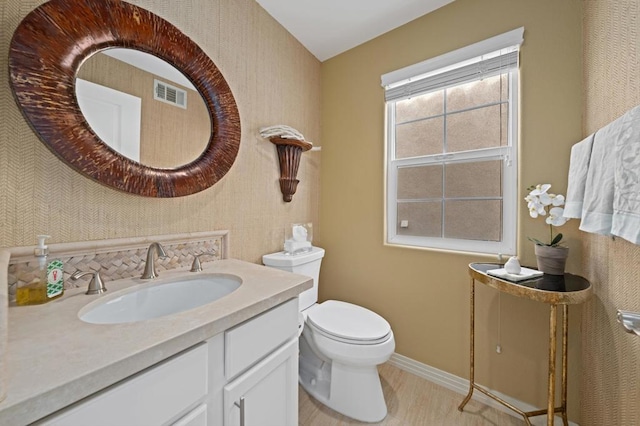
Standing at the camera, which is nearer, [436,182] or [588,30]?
A: [588,30]

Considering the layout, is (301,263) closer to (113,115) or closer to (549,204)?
(113,115)

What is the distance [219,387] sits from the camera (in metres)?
0.70

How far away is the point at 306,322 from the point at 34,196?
130 centimetres

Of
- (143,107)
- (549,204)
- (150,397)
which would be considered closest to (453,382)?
(549,204)

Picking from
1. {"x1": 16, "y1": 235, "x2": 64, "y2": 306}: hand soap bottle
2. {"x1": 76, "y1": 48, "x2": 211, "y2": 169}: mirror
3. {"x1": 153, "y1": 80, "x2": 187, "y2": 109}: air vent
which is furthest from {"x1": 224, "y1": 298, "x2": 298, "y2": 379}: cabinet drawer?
{"x1": 153, "y1": 80, "x2": 187, "y2": 109}: air vent

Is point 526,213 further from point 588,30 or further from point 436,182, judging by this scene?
point 588,30

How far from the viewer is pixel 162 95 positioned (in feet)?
3.67

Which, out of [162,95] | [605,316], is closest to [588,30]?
[605,316]

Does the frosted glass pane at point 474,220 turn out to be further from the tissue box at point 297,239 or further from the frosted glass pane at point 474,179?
the tissue box at point 297,239

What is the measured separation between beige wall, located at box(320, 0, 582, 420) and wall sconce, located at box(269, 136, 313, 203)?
44cm

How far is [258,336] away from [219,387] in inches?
6.4

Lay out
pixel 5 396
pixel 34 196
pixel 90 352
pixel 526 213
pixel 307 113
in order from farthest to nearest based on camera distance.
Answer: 1. pixel 307 113
2. pixel 526 213
3. pixel 34 196
4. pixel 90 352
5. pixel 5 396

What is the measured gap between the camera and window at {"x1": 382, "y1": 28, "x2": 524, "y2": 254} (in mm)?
1444

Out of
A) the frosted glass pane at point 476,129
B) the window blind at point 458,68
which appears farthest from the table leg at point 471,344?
the window blind at point 458,68
